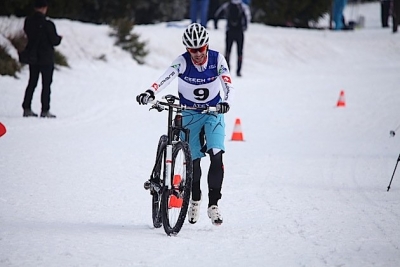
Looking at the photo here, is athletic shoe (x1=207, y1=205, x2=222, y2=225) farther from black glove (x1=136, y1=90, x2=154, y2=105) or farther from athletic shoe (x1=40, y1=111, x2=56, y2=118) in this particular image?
athletic shoe (x1=40, y1=111, x2=56, y2=118)

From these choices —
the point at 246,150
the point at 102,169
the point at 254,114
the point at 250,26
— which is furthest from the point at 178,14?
the point at 102,169

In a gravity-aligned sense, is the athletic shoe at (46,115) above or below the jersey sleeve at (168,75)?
above

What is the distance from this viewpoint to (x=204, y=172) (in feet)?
38.1

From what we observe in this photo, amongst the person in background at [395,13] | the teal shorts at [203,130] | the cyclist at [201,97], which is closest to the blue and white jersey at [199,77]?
the cyclist at [201,97]

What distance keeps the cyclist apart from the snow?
363mm

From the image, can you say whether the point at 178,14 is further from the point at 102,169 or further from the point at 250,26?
the point at 102,169

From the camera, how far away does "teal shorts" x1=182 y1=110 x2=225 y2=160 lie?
7.92 m

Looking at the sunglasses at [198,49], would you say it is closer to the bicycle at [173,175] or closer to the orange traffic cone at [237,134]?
the bicycle at [173,175]

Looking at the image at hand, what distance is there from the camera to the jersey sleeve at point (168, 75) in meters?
7.96

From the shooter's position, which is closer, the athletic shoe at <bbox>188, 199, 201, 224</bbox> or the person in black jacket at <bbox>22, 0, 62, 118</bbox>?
the athletic shoe at <bbox>188, 199, 201, 224</bbox>

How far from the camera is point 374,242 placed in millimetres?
7445

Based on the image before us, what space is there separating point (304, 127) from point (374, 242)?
9271 millimetres

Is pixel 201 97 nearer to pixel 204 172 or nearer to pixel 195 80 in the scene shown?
pixel 195 80

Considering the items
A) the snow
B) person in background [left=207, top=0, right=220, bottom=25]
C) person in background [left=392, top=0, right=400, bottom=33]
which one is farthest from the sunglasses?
person in background [left=392, top=0, right=400, bottom=33]
